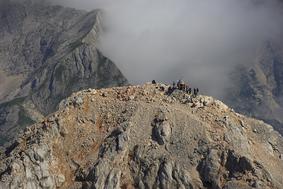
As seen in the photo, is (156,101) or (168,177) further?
(156,101)

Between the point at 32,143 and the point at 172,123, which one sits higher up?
the point at 172,123

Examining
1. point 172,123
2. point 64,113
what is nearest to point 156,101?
point 172,123

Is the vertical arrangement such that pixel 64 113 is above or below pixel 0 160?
above

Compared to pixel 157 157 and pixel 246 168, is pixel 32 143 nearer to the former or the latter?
pixel 157 157

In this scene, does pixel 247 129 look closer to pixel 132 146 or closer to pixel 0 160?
pixel 132 146

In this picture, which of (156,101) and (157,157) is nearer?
(157,157)

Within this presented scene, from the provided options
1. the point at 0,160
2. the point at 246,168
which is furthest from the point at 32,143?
the point at 246,168
